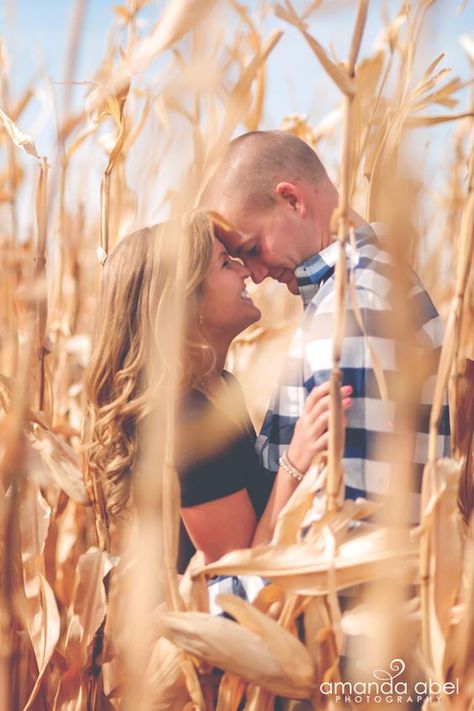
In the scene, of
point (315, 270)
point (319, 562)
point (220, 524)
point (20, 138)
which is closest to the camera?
point (319, 562)

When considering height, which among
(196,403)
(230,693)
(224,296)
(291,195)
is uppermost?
(291,195)

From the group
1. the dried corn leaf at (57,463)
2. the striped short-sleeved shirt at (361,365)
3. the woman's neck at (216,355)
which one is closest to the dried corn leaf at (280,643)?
the striped short-sleeved shirt at (361,365)

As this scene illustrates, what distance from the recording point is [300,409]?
83 centimetres

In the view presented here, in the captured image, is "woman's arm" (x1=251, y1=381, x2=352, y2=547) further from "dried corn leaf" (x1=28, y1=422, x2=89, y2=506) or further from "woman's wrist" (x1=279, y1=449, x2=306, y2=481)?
"dried corn leaf" (x1=28, y1=422, x2=89, y2=506)

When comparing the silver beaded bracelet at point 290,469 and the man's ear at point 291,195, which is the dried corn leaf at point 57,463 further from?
the man's ear at point 291,195

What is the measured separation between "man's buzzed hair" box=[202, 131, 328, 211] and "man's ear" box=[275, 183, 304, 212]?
1 cm

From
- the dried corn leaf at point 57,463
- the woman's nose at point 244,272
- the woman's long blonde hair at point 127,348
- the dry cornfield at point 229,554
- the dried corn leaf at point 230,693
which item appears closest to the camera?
the dry cornfield at point 229,554

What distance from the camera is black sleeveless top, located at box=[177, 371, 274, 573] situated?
80cm

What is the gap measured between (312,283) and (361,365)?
23cm

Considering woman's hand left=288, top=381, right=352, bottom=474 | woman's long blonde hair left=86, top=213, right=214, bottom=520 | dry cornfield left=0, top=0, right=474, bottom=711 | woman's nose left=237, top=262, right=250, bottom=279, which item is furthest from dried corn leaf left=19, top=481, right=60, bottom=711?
woman's nose left=237, top=262, right=250, bottom=279

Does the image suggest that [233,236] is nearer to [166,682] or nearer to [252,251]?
[252,251]

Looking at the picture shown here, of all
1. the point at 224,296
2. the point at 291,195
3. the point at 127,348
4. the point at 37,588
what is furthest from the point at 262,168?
the point at 37,588

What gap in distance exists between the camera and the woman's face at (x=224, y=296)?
91 cm

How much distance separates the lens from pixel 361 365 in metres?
0.70
